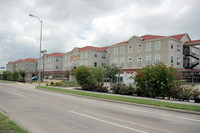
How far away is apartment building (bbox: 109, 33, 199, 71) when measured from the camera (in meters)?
35.5

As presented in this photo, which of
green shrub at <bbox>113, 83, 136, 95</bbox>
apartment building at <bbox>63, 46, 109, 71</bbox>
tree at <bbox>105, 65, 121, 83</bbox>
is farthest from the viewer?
apartment building at <bbox>63, 46, 109, 71</bbox>

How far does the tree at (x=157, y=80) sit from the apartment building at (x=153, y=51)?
2047cm

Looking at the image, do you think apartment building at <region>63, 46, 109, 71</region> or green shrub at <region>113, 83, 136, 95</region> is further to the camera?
apartment building at <region>63, 46, 109, 71</region>

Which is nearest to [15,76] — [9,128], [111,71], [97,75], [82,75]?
[82,75]

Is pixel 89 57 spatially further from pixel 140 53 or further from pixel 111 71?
pixel 111 71

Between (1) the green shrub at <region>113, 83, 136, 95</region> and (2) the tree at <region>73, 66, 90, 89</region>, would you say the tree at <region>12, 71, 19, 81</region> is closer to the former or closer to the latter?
(2) the tree at <region>73, 66, 90, 89</region>

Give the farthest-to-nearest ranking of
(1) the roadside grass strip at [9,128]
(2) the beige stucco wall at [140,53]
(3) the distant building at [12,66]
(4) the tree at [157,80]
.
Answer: (3) the distant building at [12,66] < (2) the beige stucco wall at [140,53] < (4) the tree at [157,80] < (1) the roadside grass strip at [9,128]

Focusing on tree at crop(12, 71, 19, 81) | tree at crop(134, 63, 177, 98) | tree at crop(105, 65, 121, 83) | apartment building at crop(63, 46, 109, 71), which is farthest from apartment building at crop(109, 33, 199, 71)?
tree at crop(12, 71, 19, 81)

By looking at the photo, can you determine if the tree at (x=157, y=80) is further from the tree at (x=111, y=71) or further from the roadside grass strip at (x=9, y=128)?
the roadside grass strip at (x=9, y=128)

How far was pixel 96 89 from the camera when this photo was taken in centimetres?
2275

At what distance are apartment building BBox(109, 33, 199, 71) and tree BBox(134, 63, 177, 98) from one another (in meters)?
20.5

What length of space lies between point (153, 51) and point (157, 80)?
23.1 meters

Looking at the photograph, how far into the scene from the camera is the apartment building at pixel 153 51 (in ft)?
116

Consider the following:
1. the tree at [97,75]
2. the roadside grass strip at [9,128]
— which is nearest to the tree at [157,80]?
the tree at [97,75]
